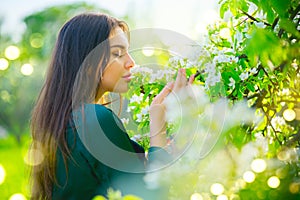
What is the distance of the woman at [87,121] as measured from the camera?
1902mm

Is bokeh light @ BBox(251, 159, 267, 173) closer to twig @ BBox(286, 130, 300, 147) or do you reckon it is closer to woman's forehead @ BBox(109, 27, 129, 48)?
twig @ BBox(286, 130, 300, 147)

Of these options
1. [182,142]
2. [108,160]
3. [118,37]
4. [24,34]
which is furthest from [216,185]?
[24,34]

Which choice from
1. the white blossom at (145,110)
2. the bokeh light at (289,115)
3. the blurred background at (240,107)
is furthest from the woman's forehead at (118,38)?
the bokeh light at (289,115)

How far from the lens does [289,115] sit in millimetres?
2678

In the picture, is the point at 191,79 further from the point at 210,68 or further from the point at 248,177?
the point at 248,177

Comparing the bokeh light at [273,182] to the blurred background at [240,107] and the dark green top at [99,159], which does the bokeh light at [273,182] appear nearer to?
the blurred background at [240,107]

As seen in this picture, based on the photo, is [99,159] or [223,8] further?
[223,8]

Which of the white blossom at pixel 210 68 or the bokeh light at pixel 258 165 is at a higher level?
the white blossom at pixel 210 68

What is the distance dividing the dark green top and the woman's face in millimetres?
173

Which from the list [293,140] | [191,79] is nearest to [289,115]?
[293,140]

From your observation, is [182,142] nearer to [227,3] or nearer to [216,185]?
[216,185]

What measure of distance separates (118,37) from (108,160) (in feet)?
1.61

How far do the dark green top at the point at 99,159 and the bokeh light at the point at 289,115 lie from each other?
0.94m

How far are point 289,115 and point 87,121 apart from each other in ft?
3.66
